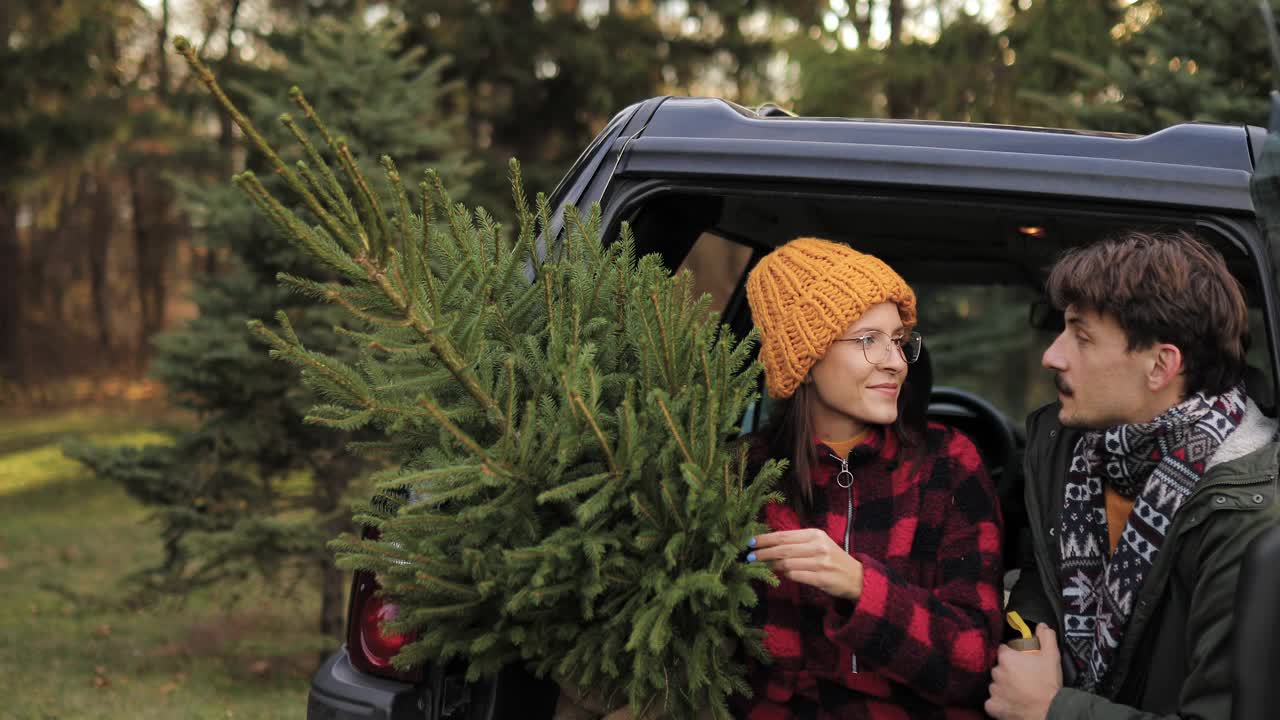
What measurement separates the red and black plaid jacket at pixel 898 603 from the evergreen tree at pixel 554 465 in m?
0.24

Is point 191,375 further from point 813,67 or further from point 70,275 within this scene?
point 70,275

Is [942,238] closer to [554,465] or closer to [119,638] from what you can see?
[554,465]

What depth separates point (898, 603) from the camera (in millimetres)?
2229

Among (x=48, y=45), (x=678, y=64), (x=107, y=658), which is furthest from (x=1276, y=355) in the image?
(x=48, y=45)

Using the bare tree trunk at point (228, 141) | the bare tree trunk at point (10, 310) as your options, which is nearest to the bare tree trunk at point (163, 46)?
the bare tree trunk at point (228, 141)

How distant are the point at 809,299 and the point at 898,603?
0.68 m

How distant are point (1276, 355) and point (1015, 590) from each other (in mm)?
790

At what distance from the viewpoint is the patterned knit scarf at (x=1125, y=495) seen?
6.85 ft

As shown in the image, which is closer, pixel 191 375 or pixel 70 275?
pixel 191 375

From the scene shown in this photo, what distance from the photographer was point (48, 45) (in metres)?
14.7

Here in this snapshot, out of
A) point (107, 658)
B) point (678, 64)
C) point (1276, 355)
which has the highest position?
point (678, 64)

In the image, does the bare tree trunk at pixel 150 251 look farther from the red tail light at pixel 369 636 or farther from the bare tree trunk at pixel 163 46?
the red tail light at pixel 369 636

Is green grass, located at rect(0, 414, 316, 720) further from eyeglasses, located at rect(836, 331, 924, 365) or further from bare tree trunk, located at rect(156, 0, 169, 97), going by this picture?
bare tree trunk, located at rect(156, 0, 169, 97)

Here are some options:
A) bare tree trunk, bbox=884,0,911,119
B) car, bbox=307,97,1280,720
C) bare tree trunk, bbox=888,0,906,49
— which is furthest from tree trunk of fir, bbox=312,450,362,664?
bare tree trunk, bbox=888,0,906,49
